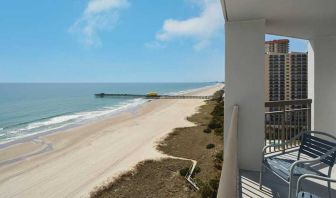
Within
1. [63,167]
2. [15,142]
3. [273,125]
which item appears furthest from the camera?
[15,142]

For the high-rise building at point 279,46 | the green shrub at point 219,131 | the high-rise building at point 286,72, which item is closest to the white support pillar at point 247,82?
the high-rise building at point 286,72

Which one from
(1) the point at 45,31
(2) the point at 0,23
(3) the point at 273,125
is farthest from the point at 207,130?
(2) the point at 0,23

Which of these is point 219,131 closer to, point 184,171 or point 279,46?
point 184,171

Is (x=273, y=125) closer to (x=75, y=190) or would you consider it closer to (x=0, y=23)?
(x=75, y=190)

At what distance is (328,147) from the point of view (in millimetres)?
2145

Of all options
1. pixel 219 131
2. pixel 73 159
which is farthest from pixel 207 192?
pixel 219 131

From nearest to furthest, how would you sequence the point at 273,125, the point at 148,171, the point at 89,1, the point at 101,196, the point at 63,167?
the point at 273,125 → the point at 101,196 → the point at 148,171 → the point at 63,167 → the point at 89,1

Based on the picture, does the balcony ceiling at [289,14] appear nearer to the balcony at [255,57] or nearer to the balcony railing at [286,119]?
the balcony at [255,57]

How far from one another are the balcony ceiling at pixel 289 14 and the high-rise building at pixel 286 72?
112 inches

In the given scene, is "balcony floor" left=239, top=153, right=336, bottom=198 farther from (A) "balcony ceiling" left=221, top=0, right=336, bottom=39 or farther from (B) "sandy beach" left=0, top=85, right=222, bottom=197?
(B) "sandy beach" left=0, top=85, right=222, bottom=197

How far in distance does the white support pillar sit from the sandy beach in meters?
6.65

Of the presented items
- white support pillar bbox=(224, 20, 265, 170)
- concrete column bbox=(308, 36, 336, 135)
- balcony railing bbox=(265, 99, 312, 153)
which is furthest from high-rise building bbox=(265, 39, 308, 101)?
white support pillar bbox=(224, 20, 265, 170)

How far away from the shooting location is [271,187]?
287 centimetres

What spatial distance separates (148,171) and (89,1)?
122 ft
